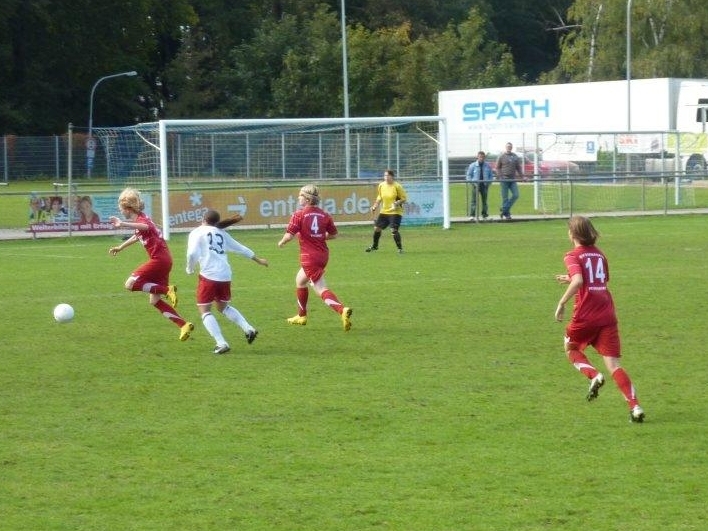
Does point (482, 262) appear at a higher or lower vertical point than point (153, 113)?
lower

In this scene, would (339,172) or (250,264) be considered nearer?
(250,264)

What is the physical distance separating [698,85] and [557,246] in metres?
27.7

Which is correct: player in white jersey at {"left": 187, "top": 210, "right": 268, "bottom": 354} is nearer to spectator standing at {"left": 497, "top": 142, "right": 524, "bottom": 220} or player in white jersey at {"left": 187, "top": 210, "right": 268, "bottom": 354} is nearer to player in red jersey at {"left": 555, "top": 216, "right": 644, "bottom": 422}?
Answer: player in red jersey at {"left": 555, "top": 216, "right": 644, "bottom": 422}

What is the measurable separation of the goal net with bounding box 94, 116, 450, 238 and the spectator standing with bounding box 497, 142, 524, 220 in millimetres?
1570

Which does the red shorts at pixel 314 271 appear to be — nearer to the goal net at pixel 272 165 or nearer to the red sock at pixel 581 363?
the red sock at pixel 581 363

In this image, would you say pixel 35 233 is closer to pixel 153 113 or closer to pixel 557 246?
pixel 557 246

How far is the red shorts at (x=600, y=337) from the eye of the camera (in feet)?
28.6

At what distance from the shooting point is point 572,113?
52.8m

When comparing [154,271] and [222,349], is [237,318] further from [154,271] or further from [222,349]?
[154,271]

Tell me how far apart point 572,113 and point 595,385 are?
148 ft

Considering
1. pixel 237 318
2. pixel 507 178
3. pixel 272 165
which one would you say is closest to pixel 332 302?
pixel 237 318

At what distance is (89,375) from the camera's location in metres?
10.8

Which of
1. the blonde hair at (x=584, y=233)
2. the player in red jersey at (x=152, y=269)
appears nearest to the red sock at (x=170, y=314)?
the player in red jersey at (x=152, y=269)

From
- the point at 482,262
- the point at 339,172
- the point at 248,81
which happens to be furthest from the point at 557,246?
the point at 248,81
